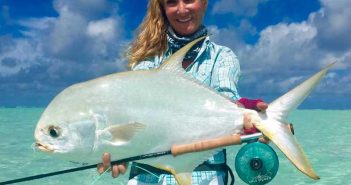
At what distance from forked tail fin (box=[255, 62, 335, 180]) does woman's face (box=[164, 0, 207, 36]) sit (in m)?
0.82

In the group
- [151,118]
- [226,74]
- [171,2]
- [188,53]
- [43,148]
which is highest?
[171,2]

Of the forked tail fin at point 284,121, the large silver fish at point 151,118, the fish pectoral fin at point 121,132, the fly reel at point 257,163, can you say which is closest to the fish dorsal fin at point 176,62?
the large silver fish at point 151,118

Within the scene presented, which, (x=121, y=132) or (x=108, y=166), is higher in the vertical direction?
(x=121, y=132)

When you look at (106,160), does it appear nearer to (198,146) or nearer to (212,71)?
(198,146)

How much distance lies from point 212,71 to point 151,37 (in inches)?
16.8

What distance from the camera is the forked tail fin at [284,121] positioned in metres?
1.97

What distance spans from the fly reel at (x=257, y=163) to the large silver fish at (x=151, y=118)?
258mm

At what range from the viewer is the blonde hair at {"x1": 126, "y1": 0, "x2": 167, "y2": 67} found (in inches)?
110

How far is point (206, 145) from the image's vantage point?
2115 millimetres

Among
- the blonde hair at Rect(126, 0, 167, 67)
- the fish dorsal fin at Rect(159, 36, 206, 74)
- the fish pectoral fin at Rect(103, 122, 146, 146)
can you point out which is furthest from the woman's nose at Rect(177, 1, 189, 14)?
the fish pectoral fin at Rect(103, 122, 146, 146)

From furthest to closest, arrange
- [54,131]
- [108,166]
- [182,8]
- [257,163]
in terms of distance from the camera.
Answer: [182,8], [257,163], [108,166], [54,131]

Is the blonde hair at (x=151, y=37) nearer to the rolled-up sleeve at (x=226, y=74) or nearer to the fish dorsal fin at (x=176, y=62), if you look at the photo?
the rolled-up sleeve at (x=226, y=74)

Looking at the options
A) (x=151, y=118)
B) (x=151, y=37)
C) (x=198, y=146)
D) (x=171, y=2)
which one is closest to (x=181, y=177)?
(x=198, y=146)

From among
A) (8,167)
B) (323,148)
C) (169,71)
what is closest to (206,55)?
(169,71)
